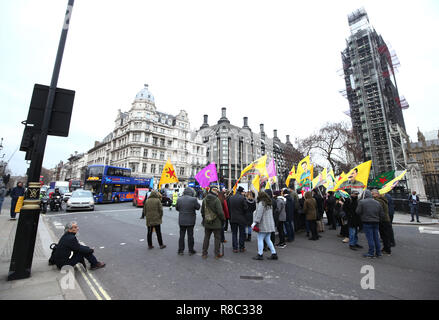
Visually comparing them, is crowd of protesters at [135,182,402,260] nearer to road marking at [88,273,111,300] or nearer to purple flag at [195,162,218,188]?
road marking at [88,273,111,300]

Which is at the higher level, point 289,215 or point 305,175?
point 305,175

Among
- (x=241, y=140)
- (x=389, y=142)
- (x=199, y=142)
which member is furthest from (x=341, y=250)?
(x=241, y=140)

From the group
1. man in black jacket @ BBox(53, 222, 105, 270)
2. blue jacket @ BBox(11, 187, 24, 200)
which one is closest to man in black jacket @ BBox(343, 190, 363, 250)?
man in black jacket @ BBox(53, 222, 105, 270)

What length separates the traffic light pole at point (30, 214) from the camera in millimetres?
3660

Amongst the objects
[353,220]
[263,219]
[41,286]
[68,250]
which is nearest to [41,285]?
[41,286]

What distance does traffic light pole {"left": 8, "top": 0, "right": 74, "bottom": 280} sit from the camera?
366cm

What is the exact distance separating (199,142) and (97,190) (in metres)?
39.7

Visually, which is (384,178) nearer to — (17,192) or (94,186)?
(17,192)

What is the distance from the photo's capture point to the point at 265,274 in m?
4.25

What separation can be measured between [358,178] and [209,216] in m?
5.88

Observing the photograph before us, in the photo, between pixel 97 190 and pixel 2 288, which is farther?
pixel 97 190
